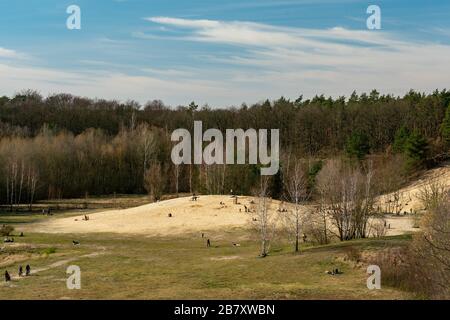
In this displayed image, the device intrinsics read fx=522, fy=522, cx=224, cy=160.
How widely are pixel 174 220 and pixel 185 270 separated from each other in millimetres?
29232

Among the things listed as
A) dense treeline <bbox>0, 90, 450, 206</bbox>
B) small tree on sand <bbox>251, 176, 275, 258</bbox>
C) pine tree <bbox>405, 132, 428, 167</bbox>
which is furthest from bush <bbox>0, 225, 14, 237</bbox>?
pine tree <bbox>405, 132, 428, 167</bbox>

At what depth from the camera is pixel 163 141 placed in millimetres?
135875

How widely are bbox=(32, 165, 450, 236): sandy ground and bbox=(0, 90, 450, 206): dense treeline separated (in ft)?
75.8

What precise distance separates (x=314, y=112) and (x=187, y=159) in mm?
41965

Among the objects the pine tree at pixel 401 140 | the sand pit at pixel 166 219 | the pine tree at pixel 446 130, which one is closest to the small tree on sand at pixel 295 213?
the sand pit at pixel 166 219

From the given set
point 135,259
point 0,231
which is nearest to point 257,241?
point 135,259

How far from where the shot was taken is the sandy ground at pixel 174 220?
65.2m

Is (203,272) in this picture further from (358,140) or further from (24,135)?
(24,135)

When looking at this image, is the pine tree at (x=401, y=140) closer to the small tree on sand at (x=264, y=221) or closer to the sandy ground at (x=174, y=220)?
the sandy ground at (x=174, y=220)

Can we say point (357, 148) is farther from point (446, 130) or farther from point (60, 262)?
point (60, 262)

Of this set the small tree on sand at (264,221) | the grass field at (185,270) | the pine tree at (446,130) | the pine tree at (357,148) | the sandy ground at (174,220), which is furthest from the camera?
the pine tree at (446,130)

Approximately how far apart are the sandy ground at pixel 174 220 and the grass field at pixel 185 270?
25.4ft

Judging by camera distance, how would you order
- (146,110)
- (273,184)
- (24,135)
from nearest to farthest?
(273,184) → (24,135) → (146,110)

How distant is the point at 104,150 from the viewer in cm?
12681
